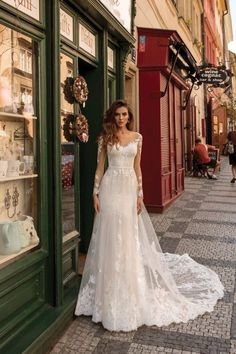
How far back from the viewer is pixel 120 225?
11.6 ft

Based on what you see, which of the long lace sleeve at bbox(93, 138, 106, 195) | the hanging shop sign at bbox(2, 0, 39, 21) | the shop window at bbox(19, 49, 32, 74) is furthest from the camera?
the long lace sleeve at bbox(93, 138, 106, 195)

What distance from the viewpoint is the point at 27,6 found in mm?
3148

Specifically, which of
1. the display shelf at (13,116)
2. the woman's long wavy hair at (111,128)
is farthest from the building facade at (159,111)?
the display shelf at (13,116)

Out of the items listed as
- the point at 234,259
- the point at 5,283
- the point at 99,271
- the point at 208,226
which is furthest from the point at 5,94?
the point at 208,226

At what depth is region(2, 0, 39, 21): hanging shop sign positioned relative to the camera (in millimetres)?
2973

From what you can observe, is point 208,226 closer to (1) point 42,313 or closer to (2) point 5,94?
(1) point 42,313

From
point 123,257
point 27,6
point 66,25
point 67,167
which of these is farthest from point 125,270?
point 66,25

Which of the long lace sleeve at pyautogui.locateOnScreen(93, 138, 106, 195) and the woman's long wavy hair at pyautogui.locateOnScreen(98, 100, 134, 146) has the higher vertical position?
the woman's long wavy hair at pyautogui.locateOnScreen(98, 100, 134, 146)

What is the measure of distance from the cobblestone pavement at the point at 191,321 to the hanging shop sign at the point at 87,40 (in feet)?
9.18

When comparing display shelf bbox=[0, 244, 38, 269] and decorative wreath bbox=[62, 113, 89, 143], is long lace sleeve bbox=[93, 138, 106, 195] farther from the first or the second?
display shelf bbox=[0, 244, 38, 269]

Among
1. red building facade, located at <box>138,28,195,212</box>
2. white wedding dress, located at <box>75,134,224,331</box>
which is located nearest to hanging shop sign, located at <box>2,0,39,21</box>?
white wedding dress, located at <box>75,134,224,331</box>

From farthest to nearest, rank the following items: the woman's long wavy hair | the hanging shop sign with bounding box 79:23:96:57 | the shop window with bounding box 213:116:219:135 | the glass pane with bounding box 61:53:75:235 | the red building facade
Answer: the shop window with bounding box 213:116:219:135, the red building facade, the hanging shop sign with bounding box 79:23:96:57, the glass pane with bounding box 61:53:75:235, the woman's long wavy hair

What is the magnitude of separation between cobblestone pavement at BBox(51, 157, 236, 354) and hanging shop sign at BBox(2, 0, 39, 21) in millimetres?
2581

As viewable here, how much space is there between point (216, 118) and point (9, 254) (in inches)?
989
